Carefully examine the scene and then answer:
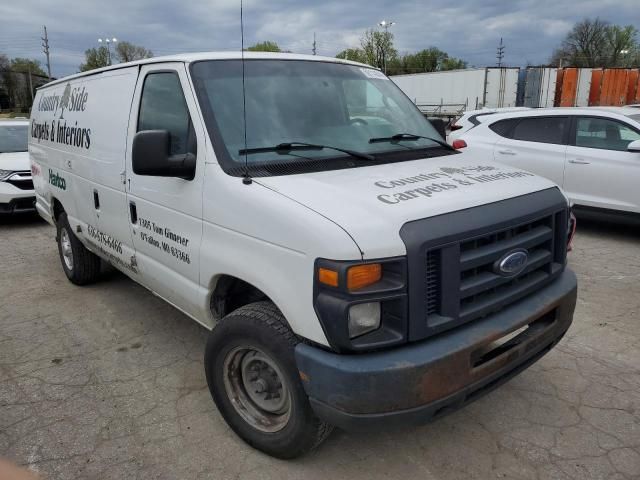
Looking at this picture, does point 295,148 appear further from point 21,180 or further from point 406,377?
point 21,180

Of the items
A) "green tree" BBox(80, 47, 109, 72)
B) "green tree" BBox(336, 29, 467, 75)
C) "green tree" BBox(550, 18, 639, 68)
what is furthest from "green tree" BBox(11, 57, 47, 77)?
"green tree" BBox(550, 18, 639, 68)

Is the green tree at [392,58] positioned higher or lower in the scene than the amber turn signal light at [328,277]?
higher

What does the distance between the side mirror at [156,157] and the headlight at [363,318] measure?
1.31 m

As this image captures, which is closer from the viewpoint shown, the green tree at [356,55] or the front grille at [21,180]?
the front grille at [21,180]

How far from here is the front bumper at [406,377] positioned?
2178mm

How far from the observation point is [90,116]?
4.24 m

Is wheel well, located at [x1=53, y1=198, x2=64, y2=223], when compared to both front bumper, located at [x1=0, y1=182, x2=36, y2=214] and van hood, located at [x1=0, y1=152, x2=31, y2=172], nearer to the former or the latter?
front bumper, located at [x1=0, y1=182, x2=36, y2=214]

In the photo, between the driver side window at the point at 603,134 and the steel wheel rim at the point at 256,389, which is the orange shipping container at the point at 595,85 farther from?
the steel wheel rim at the point at 256,389

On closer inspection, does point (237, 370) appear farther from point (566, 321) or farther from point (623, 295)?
point (623, 295)

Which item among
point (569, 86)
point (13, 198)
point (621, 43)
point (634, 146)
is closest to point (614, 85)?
point (569, 86)

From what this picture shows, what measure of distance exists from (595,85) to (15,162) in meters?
26.8

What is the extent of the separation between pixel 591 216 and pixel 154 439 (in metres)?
6.34

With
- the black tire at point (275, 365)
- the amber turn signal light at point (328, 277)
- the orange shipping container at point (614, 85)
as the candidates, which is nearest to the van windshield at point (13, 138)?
the black tire at point (275, 365)

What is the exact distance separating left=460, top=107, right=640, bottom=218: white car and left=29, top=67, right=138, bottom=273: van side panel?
5649 mm
